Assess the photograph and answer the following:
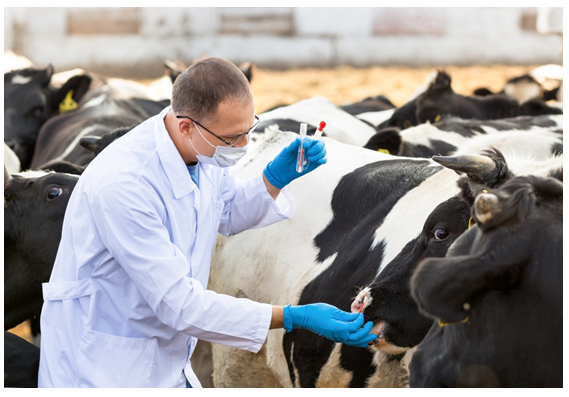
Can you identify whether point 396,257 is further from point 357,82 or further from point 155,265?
point 357,82

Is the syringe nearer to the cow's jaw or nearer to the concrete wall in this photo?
the cow's jaw

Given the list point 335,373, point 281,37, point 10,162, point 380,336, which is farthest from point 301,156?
point 281,37

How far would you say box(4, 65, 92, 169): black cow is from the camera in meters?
6.67

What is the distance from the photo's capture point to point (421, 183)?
2.77m

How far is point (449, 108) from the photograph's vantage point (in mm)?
6055

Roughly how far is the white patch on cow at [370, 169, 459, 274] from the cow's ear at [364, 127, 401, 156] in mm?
1611

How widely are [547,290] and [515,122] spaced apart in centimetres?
385

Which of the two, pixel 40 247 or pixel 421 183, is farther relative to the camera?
pixel 40 247

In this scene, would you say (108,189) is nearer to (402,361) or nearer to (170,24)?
(402,361)

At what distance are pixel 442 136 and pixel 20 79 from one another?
4325 millimetres

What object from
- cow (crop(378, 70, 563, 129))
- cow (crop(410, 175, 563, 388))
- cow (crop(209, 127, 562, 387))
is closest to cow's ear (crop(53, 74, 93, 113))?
cow (crop(378, 70, 563, 129))

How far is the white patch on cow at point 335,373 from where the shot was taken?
2.69 metres

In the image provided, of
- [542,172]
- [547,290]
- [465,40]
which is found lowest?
[465,40]

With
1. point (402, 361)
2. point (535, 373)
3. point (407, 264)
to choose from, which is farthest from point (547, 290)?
point (402, 361)
